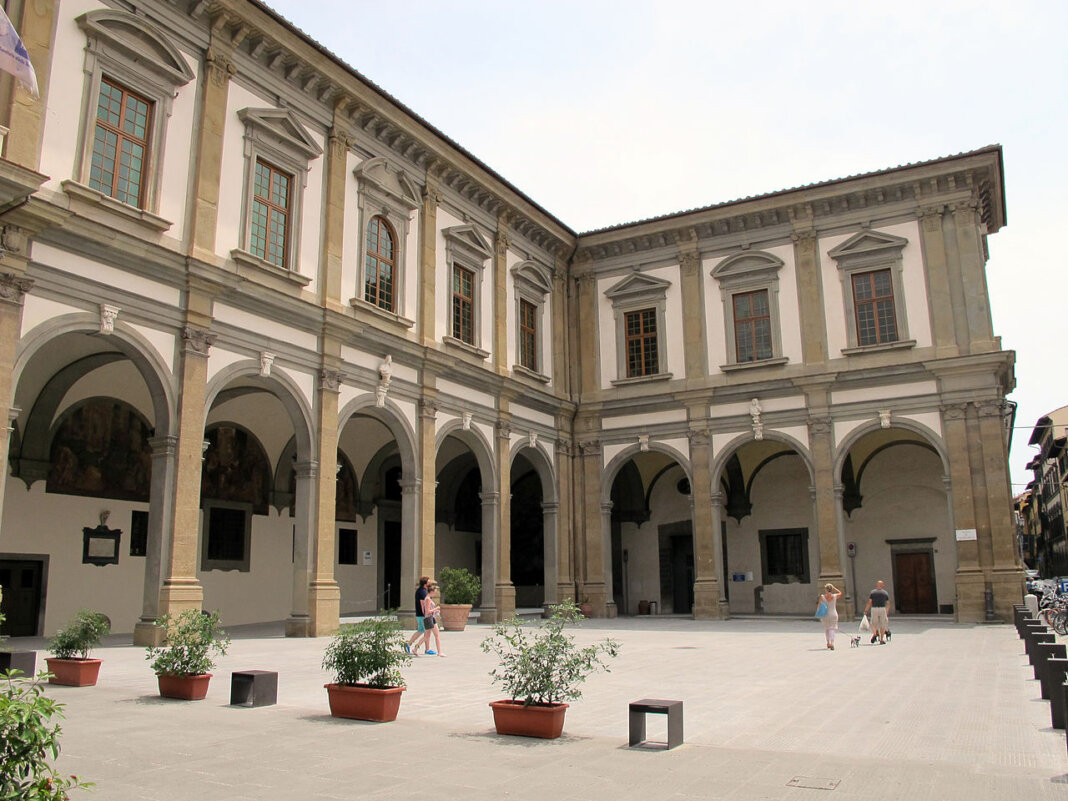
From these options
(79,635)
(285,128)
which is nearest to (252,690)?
(79,635)

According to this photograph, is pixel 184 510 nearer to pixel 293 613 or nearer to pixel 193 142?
pixel 293 613

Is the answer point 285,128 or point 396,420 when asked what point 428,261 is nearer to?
point 396,420

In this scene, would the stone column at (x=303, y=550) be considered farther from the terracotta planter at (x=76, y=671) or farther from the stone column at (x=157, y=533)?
the terracotta planter at (x=76, y=671)

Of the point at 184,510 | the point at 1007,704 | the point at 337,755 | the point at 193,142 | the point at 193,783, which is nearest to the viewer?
the point at 193,783

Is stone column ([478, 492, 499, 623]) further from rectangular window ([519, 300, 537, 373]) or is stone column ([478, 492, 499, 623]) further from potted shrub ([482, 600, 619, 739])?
potted shrub ([482, 600, 619, 739])

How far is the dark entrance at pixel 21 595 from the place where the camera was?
17.1 meters

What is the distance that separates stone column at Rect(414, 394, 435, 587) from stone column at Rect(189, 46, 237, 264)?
6.82 m

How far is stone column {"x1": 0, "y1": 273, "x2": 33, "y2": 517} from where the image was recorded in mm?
12805

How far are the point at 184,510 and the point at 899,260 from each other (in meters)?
19.2

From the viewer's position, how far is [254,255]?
17.3 m

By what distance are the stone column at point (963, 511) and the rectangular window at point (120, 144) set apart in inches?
764

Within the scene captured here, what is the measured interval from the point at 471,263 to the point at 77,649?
51.2 feet

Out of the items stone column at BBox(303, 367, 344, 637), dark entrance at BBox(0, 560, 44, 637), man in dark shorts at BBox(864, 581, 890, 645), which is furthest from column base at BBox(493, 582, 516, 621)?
dark entrance at BBox(0, 560, 44, 637)

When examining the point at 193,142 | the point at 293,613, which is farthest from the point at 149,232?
the point at 293,613
